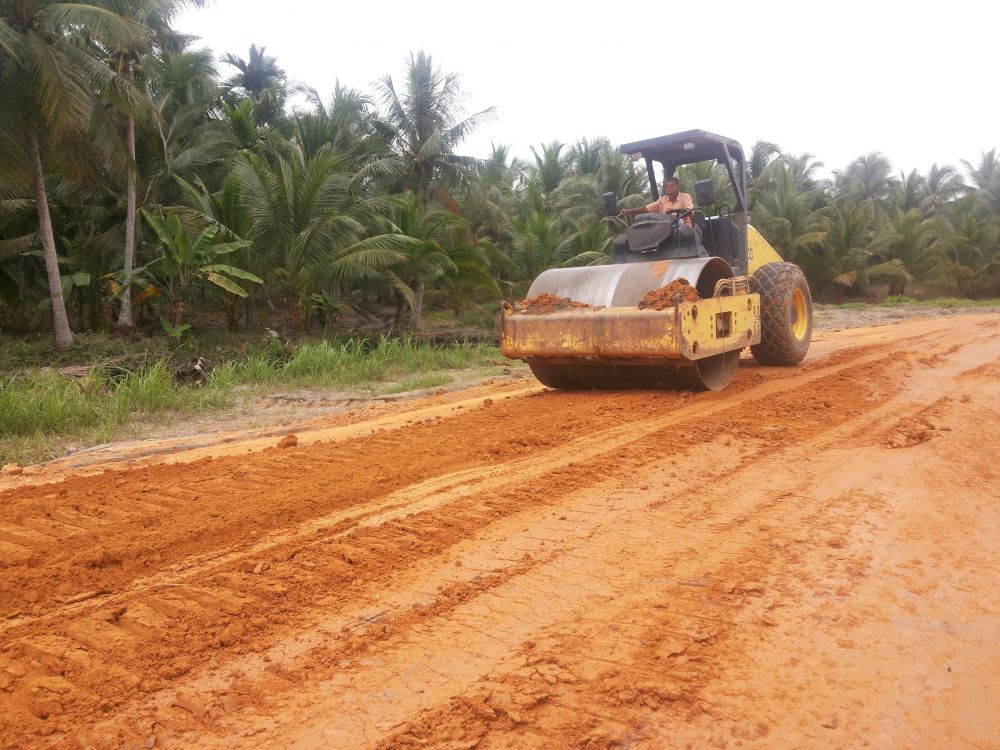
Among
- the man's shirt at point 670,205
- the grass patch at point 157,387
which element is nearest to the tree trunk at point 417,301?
the grass patch at point 157,387

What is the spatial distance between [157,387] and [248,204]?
7.68 metres

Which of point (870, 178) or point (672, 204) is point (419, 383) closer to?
point (672, 204)

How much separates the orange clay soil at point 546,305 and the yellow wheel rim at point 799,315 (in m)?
3.73

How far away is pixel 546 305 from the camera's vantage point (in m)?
7.67

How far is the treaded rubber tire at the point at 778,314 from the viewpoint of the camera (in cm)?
903

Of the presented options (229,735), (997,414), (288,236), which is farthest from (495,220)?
(229,735)

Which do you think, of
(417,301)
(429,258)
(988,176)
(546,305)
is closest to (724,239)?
(546,305)

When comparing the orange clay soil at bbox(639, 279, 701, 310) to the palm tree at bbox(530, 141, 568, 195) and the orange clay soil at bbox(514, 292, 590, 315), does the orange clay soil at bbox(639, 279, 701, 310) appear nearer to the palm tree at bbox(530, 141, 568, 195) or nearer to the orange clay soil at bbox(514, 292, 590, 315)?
the orange clay soil at bbox(514, 292, 590, 315)

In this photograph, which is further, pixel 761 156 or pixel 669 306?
pixel 761 156

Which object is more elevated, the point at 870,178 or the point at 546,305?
the point at 870,178

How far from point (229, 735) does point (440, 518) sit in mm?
1885

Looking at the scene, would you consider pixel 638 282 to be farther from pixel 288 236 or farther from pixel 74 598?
pixel 288 236

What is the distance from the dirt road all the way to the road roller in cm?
125

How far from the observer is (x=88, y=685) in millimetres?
2586
